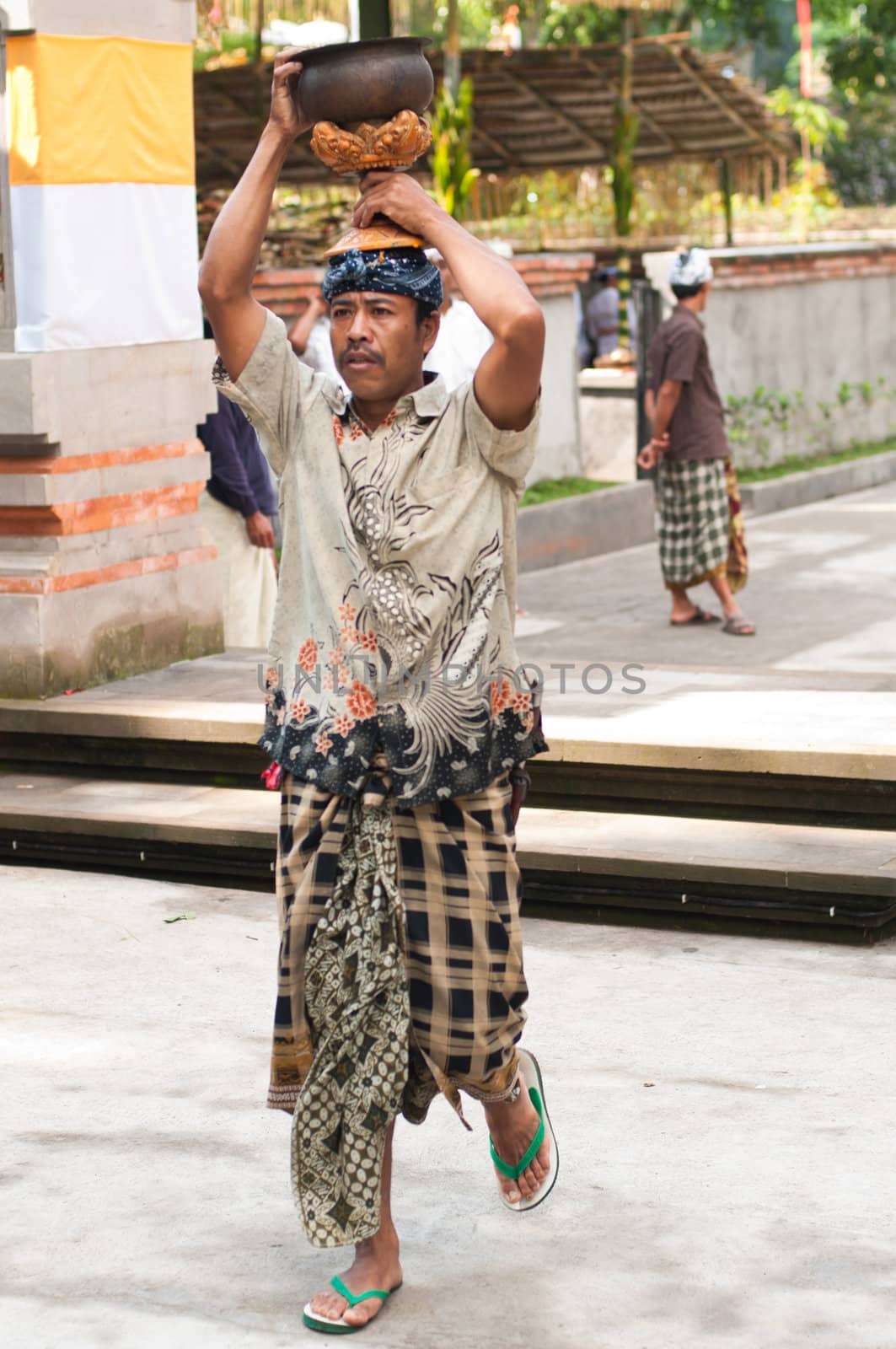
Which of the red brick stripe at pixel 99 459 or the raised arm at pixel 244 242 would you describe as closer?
the raised arm at pixel 244 242

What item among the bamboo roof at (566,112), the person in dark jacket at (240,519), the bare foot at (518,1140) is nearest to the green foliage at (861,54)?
the bamboo roof at (566,112)

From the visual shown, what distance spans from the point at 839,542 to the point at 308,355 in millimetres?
4980

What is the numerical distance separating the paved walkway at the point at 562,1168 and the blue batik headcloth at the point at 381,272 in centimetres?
165

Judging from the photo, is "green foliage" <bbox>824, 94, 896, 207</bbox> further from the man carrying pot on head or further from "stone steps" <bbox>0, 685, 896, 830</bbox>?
the man carrying pot on head

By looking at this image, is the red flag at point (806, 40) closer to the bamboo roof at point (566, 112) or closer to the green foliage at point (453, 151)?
the bamboo roof at point (566, 112)

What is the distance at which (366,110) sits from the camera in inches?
128

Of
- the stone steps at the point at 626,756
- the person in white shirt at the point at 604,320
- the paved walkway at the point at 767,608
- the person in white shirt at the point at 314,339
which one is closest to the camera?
the stone steps at the point at 626,756

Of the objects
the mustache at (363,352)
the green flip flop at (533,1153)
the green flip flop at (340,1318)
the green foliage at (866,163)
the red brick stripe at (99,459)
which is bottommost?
the green flip flop at (340,1318)

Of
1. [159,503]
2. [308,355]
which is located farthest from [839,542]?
[159,503]

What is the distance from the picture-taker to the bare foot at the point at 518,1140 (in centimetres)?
347

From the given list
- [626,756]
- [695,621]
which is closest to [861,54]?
[695,621]

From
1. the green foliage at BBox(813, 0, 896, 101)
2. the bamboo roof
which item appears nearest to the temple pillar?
the bamboo roof

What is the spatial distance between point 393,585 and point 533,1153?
106 cm

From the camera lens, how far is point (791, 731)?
597cm
